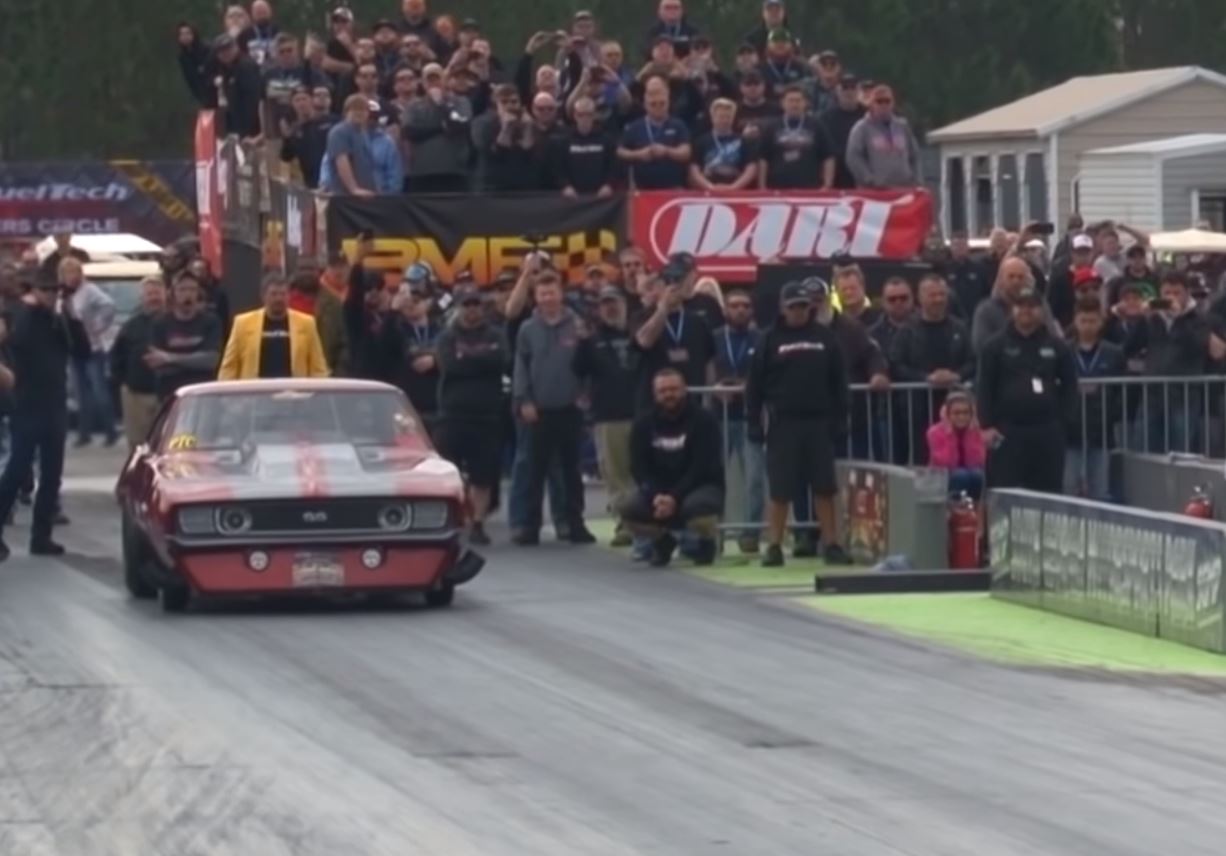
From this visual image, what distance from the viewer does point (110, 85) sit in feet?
227

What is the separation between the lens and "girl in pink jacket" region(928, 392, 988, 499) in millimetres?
19000

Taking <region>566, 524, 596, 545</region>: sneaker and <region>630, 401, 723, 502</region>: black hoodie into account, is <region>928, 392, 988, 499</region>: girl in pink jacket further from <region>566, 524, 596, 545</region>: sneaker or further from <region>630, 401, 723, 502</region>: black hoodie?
<region>566, 524, 596, 545</region>: sneaker

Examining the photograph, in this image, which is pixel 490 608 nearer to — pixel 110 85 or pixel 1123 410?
pixel 1123 410

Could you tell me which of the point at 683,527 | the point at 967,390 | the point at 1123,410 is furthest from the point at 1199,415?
the point at 683,527

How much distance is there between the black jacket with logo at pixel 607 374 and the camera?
69.1ft

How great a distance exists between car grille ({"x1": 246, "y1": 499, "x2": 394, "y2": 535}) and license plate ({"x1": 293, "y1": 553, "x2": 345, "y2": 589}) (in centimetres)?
16

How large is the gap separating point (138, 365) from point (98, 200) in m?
25.6

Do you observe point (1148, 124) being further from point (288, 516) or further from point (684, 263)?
point (288, 516)

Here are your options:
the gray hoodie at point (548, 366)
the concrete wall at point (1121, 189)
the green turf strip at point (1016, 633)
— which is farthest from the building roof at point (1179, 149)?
the green turf strip at point (1016, 633)

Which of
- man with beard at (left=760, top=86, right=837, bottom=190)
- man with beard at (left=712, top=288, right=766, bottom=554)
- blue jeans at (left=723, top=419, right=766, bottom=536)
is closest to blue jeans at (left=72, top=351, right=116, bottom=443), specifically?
man with beard at (left=760, top=86, right=837, bottom=190)

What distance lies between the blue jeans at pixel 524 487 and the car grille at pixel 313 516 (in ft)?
14.3

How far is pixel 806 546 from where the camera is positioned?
65.8ft

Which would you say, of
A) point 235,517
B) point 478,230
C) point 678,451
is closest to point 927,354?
point 678,451

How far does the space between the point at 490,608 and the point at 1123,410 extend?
543cm
